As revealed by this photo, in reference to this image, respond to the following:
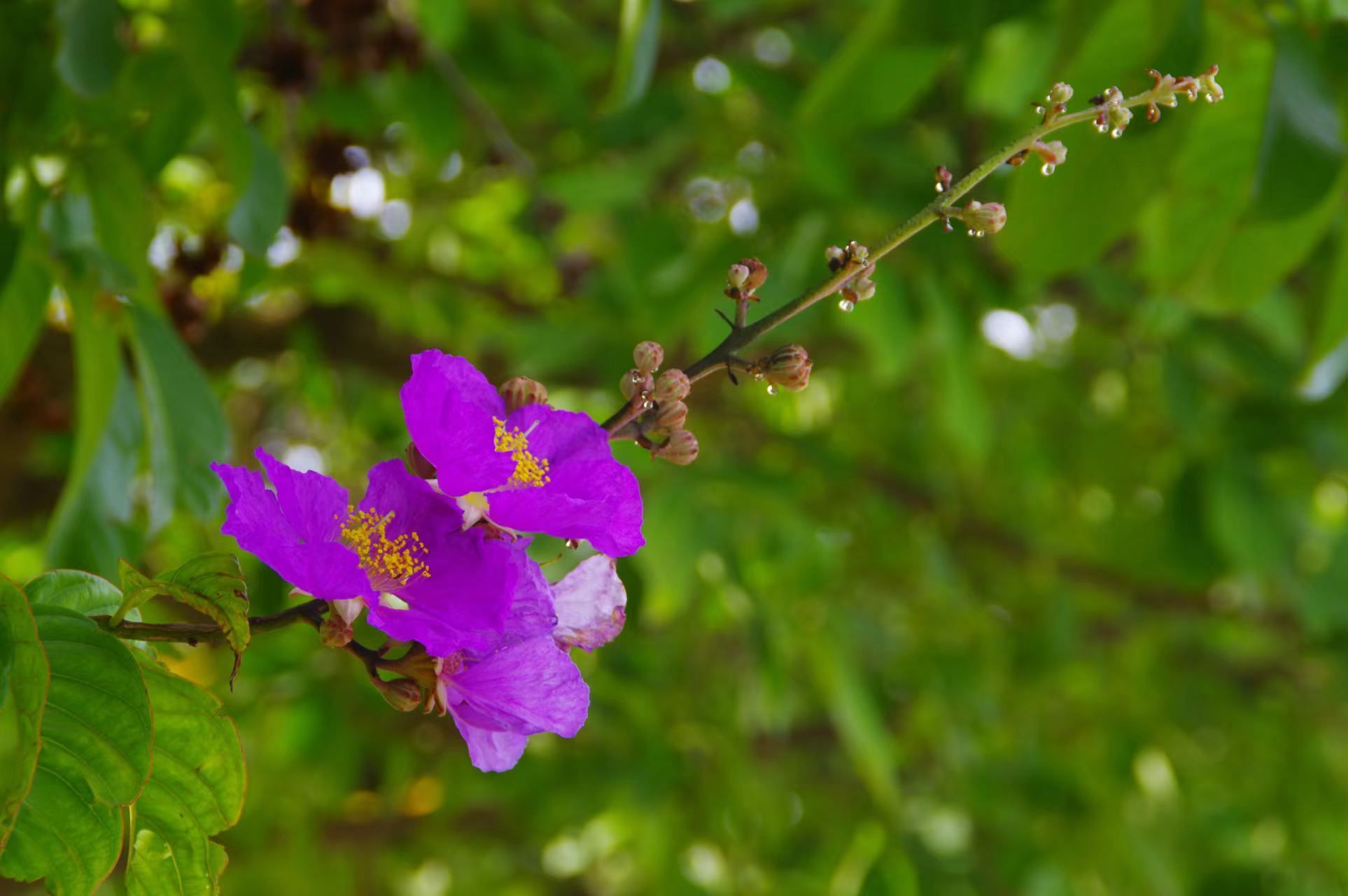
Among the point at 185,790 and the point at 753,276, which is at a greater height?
the point at 753,276

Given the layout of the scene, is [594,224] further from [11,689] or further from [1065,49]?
[11,689]

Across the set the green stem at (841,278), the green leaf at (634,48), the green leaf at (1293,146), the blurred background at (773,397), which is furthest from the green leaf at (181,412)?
the green leaf at (1293,146)

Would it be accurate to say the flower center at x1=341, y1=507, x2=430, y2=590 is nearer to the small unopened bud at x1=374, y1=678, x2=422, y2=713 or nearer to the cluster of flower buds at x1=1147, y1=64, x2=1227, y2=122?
the small unopened bud at x1=374, y1=678, x2=422, y2=713

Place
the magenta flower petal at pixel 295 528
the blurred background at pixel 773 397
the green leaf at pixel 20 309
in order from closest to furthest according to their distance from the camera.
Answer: the magenta flower petal at pixel 295 528 → the green leaf at pixel 20 309 → the blurred background at pixel 773 397

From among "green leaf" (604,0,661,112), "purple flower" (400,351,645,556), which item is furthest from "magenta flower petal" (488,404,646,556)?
"green leaf" (604,0,661,112)

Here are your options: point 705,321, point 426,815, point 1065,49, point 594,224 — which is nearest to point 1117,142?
point 1065,49

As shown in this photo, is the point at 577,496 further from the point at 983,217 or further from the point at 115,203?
the point at 115,203

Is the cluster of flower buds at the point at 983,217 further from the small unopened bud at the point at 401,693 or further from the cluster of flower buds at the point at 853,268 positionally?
the small unopened bud at the point at 401,693

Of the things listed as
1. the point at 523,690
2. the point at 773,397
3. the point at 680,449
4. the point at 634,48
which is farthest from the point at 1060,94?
the point at 773,397
